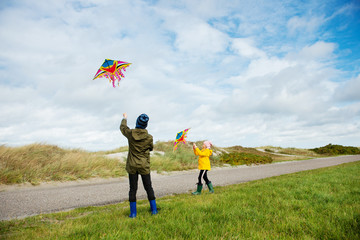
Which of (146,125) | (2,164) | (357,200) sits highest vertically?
(146,125)

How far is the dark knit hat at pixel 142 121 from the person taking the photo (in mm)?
5270

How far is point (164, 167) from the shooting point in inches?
656

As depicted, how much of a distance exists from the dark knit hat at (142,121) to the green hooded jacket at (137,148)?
0.11m

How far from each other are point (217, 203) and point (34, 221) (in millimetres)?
4183

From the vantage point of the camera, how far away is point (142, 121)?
5262 millimetres

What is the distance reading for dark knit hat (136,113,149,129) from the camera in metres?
5.27

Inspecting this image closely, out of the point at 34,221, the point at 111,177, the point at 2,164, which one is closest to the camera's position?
the point at 34,221

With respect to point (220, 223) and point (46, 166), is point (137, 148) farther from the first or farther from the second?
point (46, 166)

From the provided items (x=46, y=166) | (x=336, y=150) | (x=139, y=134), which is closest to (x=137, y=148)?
(x=139, y=134)

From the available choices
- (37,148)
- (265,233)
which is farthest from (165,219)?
(37,148)

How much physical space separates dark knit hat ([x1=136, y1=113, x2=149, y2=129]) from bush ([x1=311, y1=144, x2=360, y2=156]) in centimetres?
5252

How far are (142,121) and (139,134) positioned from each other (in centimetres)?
31

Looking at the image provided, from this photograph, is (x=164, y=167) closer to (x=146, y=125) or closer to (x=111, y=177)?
(x=111, y=177)

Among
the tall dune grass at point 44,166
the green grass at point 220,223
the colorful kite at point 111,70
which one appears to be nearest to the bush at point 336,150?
the tall dune grass at point 44,166
